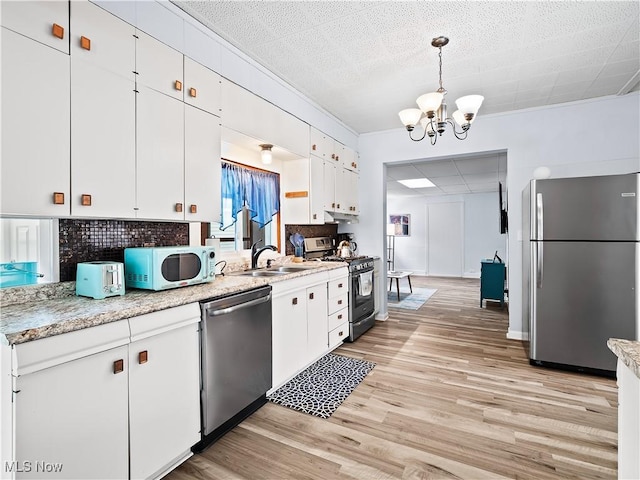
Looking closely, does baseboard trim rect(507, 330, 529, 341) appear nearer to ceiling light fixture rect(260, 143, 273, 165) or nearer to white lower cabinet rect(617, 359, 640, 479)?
white lower cabinet rect(617, 359, 640, 479)

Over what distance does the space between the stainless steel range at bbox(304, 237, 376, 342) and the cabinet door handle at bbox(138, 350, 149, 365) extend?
247 cm

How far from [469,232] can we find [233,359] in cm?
888

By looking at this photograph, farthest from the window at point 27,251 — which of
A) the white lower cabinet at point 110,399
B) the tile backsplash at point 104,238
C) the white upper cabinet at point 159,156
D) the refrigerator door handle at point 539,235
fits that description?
the refrigerator door handle at point 539,235

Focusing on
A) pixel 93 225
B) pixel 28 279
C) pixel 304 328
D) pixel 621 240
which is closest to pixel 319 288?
pixel 304 328

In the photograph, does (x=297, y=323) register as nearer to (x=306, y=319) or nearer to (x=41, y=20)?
(x=306, y=319)

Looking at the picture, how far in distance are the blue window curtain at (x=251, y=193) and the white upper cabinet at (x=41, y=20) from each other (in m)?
1.51

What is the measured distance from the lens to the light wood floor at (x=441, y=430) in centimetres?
180

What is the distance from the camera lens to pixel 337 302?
3.56 m

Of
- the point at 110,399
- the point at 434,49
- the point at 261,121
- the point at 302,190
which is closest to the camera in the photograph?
the point at 110,399

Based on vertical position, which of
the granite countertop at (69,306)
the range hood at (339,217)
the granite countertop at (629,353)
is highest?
the range hood at (339,217)

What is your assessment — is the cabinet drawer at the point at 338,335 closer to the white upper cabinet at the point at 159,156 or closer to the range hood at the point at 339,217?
the range hood at the point at 339,217

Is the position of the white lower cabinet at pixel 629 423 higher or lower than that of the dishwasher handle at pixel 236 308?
lower

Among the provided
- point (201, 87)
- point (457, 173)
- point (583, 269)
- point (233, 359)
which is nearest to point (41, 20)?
point (201, 87)

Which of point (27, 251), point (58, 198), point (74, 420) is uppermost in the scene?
point (58, 198)
